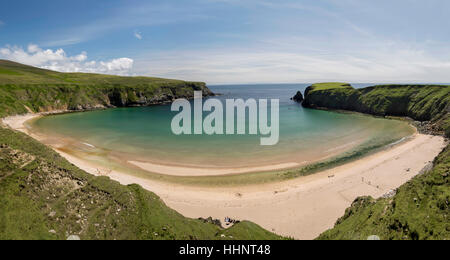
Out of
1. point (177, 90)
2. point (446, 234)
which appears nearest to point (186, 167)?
point (446, 234)

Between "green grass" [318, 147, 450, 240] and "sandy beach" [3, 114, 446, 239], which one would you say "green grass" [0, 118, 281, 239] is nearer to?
"sandy beach" [3, 114, 446, 239]

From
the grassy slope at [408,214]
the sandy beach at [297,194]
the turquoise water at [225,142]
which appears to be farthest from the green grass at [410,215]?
the turquoise water at [225,142]

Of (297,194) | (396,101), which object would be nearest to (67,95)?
(297,194)

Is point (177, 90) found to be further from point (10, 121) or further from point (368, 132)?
point (368, 132)

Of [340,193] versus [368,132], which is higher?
[368,132]

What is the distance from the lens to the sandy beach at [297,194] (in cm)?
1794

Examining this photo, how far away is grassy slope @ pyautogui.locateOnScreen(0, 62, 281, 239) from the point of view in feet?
36.7

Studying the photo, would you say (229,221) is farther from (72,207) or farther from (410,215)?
(410,215)

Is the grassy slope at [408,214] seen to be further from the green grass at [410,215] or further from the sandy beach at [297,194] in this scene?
the sandy beach at [297,194]

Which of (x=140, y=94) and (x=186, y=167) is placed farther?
(x=140, y=94)

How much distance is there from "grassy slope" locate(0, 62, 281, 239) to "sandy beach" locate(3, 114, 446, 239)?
4.43 metres

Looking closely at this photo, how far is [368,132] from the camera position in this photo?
165ft

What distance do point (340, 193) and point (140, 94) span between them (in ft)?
366

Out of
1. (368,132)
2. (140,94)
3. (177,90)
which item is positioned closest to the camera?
(368,132)
